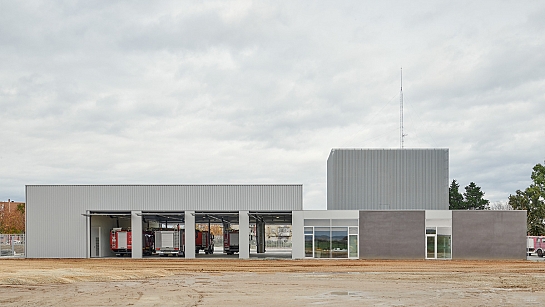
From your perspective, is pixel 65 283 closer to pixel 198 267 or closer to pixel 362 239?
pixel 198 267

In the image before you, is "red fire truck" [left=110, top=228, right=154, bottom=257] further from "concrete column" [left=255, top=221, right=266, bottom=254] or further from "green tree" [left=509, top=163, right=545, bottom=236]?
"green tree" [left=509, top=163, right=545, bottom=236]

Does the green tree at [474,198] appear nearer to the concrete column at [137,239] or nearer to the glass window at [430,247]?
the glass window at [430,247]

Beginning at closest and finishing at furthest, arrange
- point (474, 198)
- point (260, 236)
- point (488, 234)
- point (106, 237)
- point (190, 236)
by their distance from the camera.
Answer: point (488, 234), point (190, 236), point (106, 237), point (260, 236), point (474, 198)

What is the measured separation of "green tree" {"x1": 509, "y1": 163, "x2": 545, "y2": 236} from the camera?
73438 millimetres

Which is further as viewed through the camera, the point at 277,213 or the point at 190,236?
the point at 277,213

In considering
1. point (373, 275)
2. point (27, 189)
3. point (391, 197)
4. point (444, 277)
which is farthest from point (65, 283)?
point (391, 197)

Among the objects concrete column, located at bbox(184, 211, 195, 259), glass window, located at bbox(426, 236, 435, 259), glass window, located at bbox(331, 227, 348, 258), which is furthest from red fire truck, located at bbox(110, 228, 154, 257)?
glass window, located at bbox(426, 236, 435, 259)

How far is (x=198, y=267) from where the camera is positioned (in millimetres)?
37875

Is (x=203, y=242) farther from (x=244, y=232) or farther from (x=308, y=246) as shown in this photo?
(x=308, y=246)

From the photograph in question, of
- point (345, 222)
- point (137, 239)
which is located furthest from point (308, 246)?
point (137, 239)

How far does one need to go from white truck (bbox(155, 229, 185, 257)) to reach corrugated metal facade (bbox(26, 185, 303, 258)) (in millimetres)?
3553

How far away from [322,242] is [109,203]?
53.8 ft

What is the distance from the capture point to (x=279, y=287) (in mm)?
25688

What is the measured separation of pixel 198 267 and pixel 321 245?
12.0 metres
